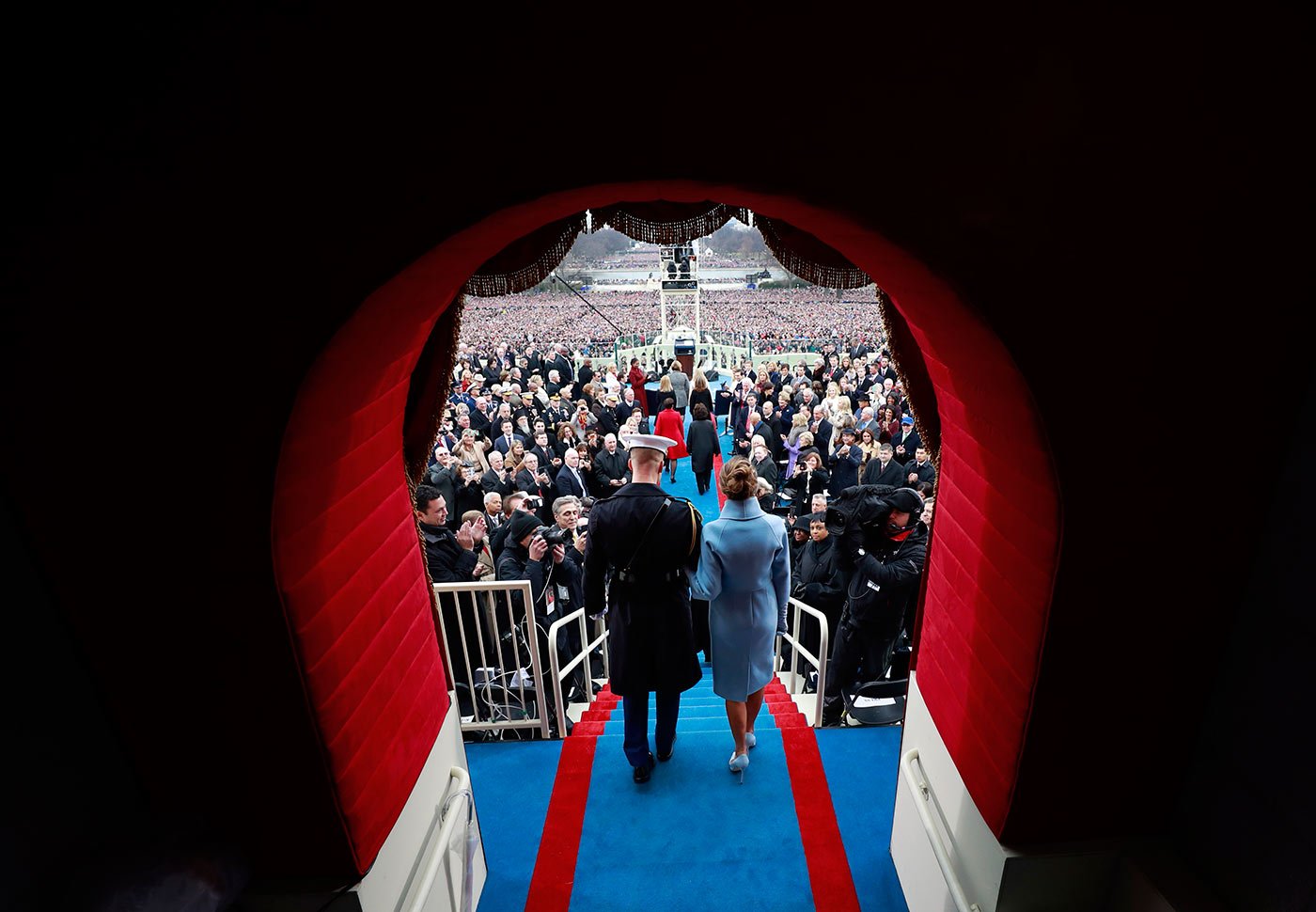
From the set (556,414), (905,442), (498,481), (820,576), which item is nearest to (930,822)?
(820,576)

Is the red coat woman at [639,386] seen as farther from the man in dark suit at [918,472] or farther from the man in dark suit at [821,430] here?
the man in dark suit at [918,472]

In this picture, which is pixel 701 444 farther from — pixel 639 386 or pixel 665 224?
pixel 665 224

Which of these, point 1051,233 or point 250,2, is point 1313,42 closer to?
point 1051,233

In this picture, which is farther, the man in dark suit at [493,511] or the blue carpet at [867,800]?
the man in dark suit at [493,511]

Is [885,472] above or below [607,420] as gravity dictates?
above

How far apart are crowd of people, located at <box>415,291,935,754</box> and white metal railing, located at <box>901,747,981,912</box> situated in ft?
4.38

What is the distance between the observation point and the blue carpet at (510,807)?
2938mm

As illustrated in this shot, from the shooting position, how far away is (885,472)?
6250mm

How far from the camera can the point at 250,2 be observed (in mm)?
1319

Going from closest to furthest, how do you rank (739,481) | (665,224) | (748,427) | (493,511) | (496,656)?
(665,224) → (739,481) → (496,656) → (493,511) → (748,427)

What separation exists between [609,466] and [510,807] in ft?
15.1

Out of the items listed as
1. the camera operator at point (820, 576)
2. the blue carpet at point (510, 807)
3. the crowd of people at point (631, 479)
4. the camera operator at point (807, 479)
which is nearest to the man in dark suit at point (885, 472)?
the crowd of people at point (631, 479)

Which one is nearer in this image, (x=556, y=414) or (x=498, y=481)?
(x=498, y=481)

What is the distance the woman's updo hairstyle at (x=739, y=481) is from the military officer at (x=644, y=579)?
181 millimetres
